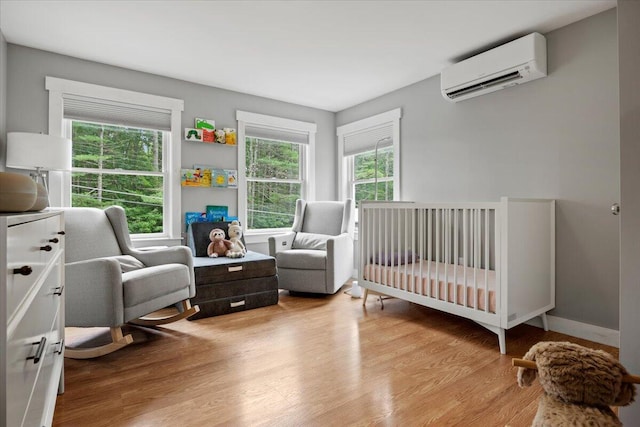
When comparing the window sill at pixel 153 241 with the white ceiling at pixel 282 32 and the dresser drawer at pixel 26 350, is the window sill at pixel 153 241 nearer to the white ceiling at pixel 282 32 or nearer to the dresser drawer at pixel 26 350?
the white ceiling at pixel 282 32

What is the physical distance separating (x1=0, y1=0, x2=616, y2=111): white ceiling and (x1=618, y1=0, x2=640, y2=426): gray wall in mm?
1289

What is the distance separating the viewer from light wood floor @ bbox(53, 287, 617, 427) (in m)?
1.44

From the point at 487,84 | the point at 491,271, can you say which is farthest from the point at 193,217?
the point at 487,84

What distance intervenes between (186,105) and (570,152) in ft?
11.0

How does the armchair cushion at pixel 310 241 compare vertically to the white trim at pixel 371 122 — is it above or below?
below

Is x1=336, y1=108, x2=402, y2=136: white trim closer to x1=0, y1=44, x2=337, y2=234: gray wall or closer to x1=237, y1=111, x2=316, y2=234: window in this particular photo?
x1=0, y1=44, x2=337, y2=234: gray wall

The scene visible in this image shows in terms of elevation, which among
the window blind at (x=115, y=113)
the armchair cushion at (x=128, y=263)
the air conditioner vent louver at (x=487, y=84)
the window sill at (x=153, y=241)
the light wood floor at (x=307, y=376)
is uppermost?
the air conditioner vent louver at (x=487, y=84)

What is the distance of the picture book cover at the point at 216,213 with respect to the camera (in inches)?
142

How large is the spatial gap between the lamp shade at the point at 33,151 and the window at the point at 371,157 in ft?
8.51

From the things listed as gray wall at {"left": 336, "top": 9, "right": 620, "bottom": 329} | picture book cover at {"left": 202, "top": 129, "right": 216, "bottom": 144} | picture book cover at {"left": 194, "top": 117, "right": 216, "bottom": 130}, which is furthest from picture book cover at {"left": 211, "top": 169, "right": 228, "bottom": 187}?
gray wall at {"left": 336, "top": 9, "right": 620, "bottom": 329}

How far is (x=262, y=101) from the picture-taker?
3.96 m

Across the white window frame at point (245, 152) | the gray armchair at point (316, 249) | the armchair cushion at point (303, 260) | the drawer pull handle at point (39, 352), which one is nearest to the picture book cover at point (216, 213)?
the white window frame at point (245, 152)

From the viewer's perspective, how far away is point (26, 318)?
81 cm

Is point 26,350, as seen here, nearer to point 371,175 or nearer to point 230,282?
point 230,282
